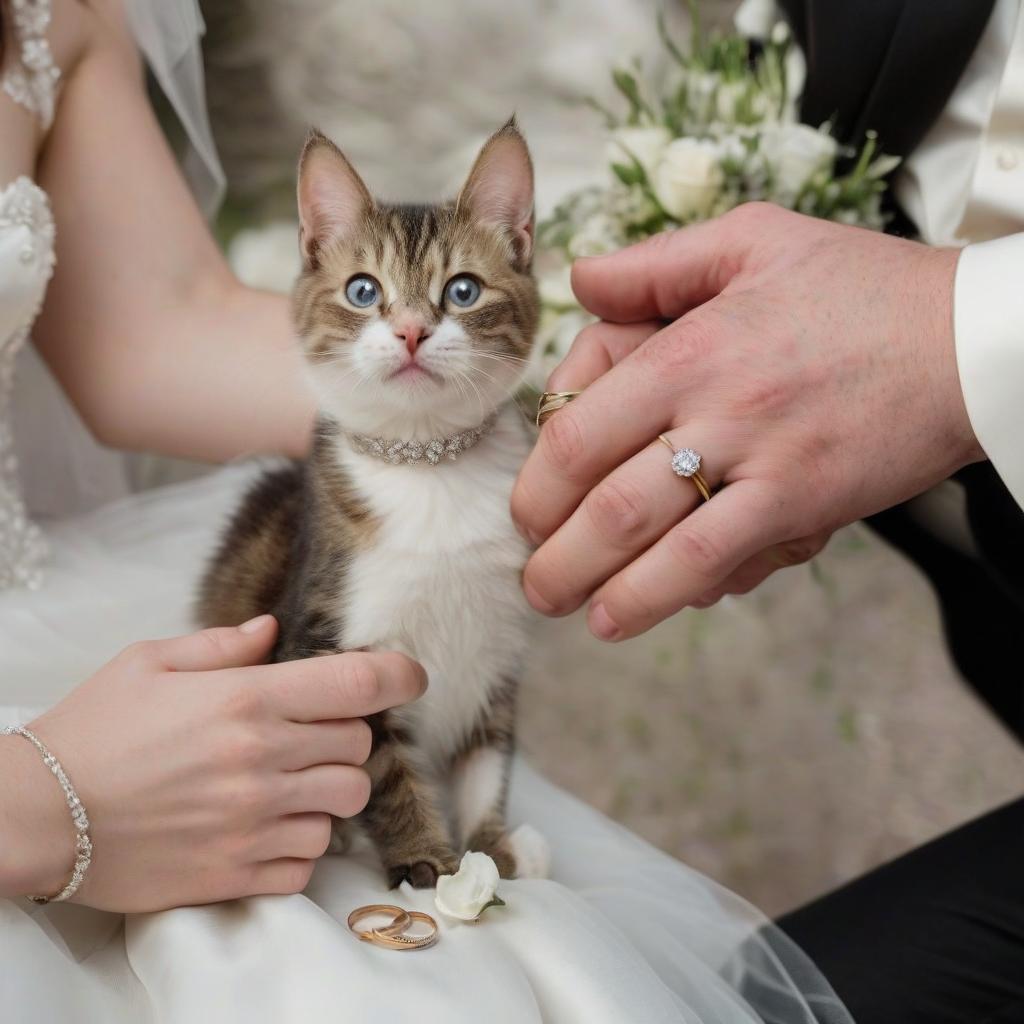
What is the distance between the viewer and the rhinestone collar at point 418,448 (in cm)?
100

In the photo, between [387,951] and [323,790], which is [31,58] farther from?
[387,951]

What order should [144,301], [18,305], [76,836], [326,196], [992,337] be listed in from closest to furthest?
1. [76,836]
2. [992,337]
3. [326,196]
4. [18,305]
5. [144,301]

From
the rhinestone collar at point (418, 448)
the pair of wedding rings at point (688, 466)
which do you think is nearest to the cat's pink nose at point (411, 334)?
the rhinestone collar at point (418, 448)

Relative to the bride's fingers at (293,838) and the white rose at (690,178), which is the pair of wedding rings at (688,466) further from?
the white rose at (690,178)

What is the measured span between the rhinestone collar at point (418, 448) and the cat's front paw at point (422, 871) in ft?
1.12

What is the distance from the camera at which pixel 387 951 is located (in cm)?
80

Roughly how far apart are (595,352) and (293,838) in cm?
51

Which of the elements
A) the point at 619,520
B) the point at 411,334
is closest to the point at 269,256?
the point at 411,334

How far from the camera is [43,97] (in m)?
1.27

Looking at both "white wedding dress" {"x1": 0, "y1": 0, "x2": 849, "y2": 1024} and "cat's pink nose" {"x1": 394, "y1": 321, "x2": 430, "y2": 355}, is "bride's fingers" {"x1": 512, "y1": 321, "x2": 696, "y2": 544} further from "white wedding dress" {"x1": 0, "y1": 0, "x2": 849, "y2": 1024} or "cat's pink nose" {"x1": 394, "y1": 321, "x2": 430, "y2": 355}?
"white wedding dress" {"x1": 0, "y1": 0, "x2": 849, "y2": 1024}

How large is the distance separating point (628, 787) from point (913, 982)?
1.18m

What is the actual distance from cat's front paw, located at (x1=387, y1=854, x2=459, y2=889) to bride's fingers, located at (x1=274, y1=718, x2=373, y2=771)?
0.11 meters

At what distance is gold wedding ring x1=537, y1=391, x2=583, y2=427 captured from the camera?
0.98m

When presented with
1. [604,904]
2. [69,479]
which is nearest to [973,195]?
[604,904]
